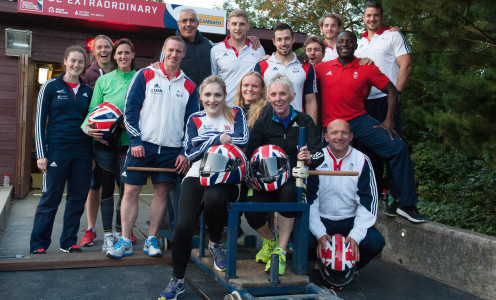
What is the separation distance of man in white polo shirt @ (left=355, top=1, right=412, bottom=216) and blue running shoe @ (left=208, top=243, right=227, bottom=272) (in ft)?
6.71

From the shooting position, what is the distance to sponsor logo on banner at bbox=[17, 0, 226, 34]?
28.3ft

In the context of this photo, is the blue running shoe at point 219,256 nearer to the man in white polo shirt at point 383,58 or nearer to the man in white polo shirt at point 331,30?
the man in white polo shirt at point 383,58

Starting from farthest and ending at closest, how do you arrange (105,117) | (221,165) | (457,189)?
1. (457,189)
2. (105,117)
3. (221,165)

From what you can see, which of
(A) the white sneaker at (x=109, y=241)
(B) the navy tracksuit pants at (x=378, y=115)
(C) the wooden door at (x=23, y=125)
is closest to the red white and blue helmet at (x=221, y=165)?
(A) the white sneaker at (x=109, y=241)

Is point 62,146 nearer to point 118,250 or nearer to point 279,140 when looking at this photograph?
point 118,250

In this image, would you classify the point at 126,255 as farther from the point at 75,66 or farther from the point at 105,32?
the point at 105,32

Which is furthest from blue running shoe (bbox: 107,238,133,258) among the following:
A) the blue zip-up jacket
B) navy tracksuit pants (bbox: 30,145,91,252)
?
the blue zip-up jacket

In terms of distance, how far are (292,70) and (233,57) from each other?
706 millimetres

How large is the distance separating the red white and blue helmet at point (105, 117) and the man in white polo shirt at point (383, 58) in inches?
100

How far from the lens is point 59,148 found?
4.35m

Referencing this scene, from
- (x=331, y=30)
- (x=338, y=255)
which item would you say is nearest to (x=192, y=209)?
(x=338, y=255)

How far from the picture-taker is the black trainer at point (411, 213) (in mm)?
4633

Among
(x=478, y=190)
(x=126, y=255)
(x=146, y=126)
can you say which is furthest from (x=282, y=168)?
(x=478, y=190)

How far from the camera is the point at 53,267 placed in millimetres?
4086
